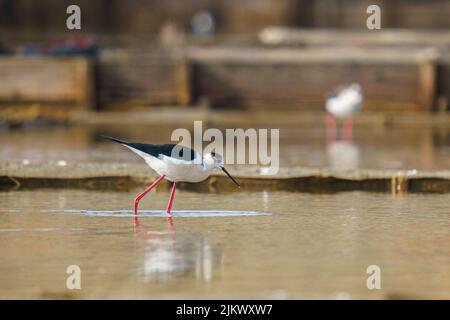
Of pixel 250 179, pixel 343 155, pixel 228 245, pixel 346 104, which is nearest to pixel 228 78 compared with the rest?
pixel 346 104

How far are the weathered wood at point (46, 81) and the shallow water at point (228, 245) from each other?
14.6 m

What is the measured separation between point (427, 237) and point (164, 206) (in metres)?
3.06

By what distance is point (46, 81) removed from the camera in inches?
1080

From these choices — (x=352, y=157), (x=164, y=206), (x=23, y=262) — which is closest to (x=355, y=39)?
(x=352, y=157)

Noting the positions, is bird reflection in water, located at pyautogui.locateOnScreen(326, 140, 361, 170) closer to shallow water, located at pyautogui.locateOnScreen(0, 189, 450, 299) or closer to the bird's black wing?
shallow water, located at pyautogui.locateOnScreen(0, 189, 450, 299)

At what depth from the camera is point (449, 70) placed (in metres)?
27.5

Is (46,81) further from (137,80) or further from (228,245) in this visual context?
(228,245)

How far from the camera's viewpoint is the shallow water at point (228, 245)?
785cm

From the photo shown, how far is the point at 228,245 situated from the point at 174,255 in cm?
61

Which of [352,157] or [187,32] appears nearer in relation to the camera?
[352,157]

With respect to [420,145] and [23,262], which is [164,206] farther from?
[420,145]

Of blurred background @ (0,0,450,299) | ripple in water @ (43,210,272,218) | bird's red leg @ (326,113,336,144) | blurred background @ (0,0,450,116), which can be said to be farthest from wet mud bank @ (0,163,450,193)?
blurred background @ (0,0,450,116)

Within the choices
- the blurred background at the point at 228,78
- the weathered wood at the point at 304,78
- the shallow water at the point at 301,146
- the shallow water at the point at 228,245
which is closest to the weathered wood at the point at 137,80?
the blurred background at the point at 228,78
